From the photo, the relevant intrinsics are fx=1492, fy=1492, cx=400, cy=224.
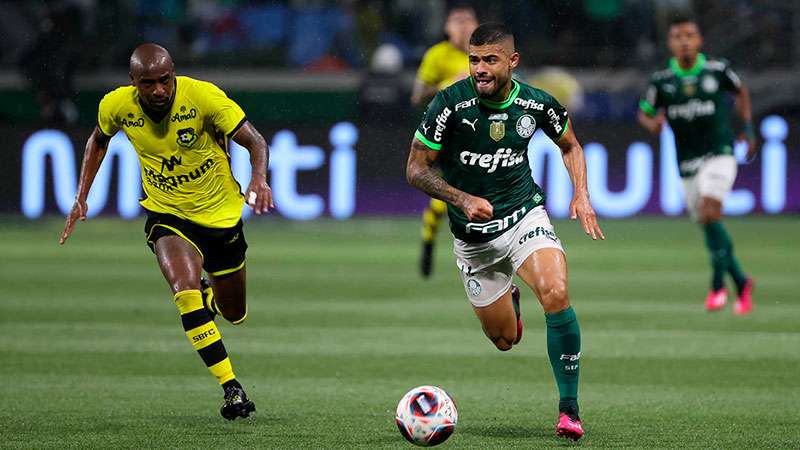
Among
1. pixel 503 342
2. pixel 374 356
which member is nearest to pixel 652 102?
pixel 374 356

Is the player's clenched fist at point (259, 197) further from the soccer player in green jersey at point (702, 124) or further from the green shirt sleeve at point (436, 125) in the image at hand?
the soccer player in green jersey at point (702, 124)

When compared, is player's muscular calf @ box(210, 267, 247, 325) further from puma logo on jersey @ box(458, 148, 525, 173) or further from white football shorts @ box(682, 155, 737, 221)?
white football shorts @ box(682, 155, 737, 221)

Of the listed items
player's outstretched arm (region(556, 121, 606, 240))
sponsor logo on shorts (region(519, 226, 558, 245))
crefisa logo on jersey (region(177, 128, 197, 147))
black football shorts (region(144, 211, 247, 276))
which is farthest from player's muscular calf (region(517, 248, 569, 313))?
crefisa logo on jersey (region(177, 128, 197, 147))

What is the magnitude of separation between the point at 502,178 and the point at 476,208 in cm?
57

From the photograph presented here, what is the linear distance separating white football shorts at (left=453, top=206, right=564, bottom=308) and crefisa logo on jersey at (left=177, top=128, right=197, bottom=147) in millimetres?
1607

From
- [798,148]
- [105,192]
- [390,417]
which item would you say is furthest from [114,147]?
[390,417]

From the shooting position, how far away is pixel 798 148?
2006 cm

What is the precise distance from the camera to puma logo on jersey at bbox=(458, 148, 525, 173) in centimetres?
770

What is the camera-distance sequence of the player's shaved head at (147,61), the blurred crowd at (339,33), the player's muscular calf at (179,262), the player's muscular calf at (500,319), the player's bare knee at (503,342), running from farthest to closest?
1. the blurred crowd at (339,33)
2. the player's bare knee at (503,342)
3. the player's muscular calf at (500,319)
4. the player's muscular calf at (179,262)
5. the player's shaved head at (147,61)

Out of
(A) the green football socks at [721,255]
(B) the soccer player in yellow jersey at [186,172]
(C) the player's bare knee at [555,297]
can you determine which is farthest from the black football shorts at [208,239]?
(A) the green football socks at [721,255]

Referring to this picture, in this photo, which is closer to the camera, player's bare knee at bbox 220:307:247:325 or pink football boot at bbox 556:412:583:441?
pink football boot at bbox 556:412:583:441

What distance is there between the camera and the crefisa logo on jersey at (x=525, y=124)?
25.0 ft

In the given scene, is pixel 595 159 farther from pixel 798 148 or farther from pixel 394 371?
pixel 394 371

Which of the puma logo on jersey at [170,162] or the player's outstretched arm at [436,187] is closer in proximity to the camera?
the player's outstretched arm at [436,187]
